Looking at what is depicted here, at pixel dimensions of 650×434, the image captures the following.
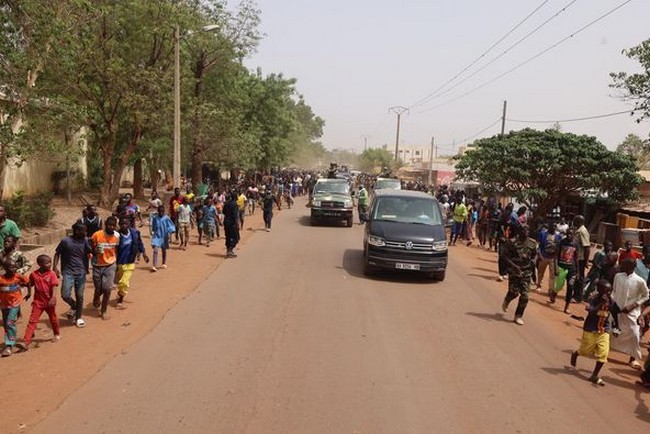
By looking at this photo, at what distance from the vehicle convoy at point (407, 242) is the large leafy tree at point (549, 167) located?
36.9 ft

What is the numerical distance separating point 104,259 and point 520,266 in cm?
658

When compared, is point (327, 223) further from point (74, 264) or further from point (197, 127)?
point (74, 264)

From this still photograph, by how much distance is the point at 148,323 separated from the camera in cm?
826

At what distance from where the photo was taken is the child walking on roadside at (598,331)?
22.1 ft

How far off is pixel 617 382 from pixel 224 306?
5876mm

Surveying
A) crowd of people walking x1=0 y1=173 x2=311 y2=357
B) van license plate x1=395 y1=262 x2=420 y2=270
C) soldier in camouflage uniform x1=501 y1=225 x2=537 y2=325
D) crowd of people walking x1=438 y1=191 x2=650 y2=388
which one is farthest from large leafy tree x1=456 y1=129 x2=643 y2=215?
crowd of people walking x1=0 y1=173 x2=311 y2=357

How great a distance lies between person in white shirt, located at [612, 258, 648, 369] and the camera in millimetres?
7453

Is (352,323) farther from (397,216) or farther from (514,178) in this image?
(514,178)

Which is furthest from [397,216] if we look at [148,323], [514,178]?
[514,178]

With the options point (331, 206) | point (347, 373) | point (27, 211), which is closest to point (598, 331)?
point (347, 373)

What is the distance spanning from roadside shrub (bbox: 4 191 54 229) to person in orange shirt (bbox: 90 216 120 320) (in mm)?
7908

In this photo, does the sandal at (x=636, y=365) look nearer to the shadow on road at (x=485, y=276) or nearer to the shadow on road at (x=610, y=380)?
the shadow on road at (x=610, y=380)

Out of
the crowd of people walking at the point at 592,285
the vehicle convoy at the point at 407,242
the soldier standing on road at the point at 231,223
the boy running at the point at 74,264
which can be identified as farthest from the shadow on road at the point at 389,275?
the boy running at the point at 74,264

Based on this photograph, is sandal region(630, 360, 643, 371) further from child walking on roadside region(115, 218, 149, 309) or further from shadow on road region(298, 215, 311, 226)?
shadow on road region(298, 215, 311, 226)
